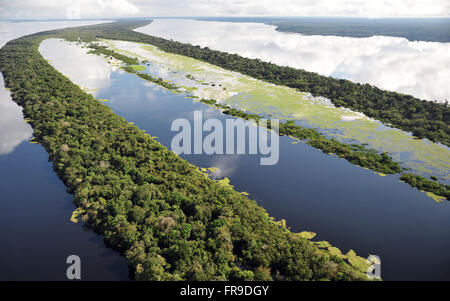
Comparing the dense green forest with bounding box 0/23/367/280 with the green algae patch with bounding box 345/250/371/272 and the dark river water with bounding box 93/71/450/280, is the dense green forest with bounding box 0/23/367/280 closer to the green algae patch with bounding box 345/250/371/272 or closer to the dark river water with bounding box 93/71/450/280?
the green algae patch with bounding box 345/250/371/272

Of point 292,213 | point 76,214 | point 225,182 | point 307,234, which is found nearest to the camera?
point 307,234

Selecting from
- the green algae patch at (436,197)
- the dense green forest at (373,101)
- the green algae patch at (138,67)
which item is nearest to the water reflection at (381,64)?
the dense green forest at (373,101)

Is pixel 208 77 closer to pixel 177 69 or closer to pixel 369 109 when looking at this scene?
pixel 177 69

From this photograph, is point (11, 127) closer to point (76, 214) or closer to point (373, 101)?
point (76, 214)

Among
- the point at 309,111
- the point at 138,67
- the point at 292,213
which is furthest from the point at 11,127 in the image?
the point at 309,111

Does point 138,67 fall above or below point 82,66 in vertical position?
below

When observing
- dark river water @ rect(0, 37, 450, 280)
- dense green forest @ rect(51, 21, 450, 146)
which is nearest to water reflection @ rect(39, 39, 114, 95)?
dark river water @ rect(0, 37, 450, 280)
